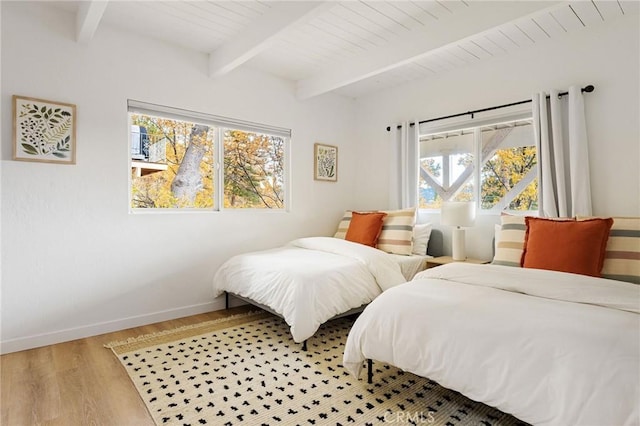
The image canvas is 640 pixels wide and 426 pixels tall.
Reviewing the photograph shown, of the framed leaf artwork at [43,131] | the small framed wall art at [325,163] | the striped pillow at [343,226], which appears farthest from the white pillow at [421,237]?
the framed leaf artwork at [43,131]

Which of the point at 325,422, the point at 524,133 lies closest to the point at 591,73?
the point at 524,133

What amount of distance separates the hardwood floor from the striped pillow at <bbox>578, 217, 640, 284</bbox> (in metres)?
2.78

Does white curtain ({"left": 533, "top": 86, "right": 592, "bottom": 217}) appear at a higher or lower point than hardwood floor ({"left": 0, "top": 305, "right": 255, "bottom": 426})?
higher

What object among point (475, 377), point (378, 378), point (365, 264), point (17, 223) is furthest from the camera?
point (365, 264)

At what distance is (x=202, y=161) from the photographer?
3512 millimetres

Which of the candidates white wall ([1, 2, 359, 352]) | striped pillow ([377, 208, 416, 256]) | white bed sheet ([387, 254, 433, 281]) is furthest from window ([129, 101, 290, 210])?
white bed sheet ([387, 254, 433, 281])

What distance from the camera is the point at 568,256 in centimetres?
220

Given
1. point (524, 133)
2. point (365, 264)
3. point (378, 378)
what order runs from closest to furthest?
point (378, 378)
point (365, 264)
point (524, 133)

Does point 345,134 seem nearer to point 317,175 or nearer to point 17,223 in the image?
point 317,175

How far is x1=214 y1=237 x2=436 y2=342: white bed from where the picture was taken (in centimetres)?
252

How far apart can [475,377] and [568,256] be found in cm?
121

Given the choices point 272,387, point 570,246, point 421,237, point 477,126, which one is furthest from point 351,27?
point 272,387

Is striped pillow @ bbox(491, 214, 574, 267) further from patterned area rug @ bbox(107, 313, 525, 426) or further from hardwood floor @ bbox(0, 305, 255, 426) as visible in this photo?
hardwood floor @ bbox(0, 305, 255, 426)

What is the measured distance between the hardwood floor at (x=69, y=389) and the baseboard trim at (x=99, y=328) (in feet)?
0.21
